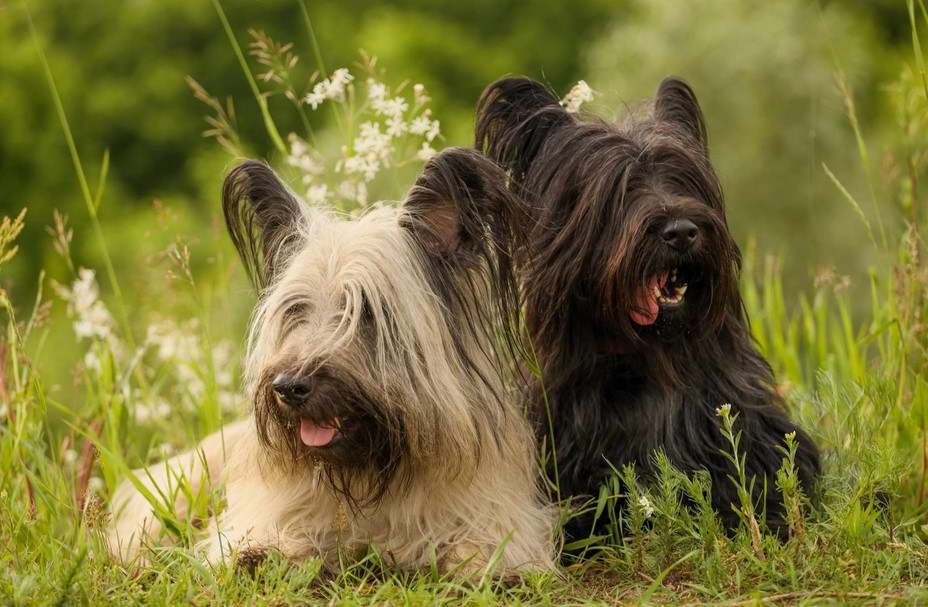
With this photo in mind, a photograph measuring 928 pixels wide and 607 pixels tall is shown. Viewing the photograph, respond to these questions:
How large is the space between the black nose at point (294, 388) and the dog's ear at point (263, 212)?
0.70 metres

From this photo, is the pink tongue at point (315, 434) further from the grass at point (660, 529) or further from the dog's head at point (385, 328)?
the grass at point (660, 529)

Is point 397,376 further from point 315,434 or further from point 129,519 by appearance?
point 129,519

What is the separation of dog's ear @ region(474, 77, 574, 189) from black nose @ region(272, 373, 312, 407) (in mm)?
1327

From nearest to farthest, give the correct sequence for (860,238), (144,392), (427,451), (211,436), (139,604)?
(139,604) < (427,451) < (211,436) < (144,392) < (860,238)

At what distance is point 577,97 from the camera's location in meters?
4.81

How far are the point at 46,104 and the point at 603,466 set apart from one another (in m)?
28.7

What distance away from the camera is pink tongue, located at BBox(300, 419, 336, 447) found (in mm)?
3797

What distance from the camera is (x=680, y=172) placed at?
427cm

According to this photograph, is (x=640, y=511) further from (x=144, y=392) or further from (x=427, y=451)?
(x=144, y=392)

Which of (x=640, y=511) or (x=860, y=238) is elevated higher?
(x=640, y=511)

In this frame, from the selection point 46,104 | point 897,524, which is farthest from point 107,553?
point 46,104

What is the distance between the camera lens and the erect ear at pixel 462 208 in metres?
3.91

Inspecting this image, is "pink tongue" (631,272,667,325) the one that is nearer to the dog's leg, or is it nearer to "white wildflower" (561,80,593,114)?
"white wildflower" (561,80,593,114)

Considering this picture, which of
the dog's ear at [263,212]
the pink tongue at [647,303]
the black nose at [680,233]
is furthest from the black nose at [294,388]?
the black nose at [680,233]
